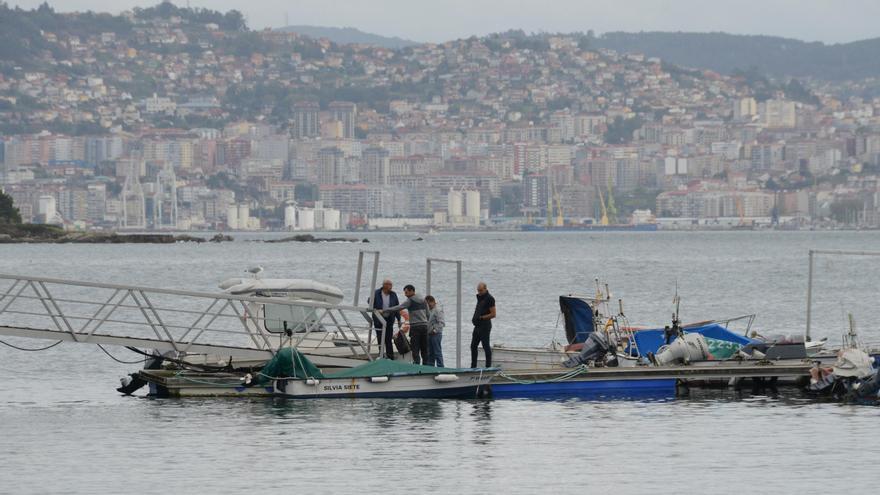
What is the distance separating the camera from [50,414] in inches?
979

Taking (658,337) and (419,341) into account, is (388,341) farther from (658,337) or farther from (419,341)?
(658,337)

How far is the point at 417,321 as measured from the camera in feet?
82.2

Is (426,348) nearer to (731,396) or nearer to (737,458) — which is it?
(731,396)

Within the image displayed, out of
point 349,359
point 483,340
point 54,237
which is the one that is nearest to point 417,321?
point 483,340

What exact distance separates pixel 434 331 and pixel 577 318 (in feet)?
11.7

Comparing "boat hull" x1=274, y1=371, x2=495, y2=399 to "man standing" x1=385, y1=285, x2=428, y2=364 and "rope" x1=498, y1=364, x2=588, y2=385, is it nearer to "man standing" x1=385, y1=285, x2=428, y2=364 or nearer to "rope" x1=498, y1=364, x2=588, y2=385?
"rope" x1=498, y1=364, x2=588, y2=385

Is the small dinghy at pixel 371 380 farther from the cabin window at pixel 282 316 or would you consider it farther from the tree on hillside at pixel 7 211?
the tree on hillside at pixel 7 211

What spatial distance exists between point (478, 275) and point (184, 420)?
2608 inches

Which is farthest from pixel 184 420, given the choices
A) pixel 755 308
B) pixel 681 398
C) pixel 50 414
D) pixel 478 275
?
pixel 478 275

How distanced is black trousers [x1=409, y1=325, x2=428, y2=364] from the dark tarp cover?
3.22 m

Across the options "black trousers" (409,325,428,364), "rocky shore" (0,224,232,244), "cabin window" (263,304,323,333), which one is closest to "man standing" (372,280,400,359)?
"black trousers" (409,325,428,364)

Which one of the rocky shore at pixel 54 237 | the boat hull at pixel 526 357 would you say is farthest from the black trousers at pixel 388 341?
the rocky shore at pixel 54 237

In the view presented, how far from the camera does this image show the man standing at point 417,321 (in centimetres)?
2478

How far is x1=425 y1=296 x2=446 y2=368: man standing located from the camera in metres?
25.1
